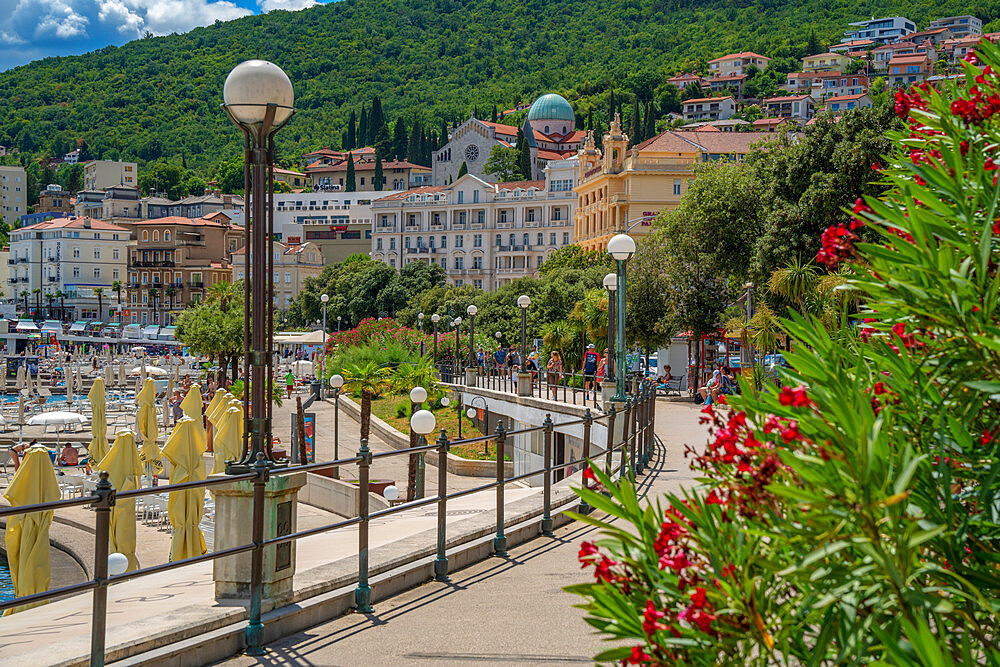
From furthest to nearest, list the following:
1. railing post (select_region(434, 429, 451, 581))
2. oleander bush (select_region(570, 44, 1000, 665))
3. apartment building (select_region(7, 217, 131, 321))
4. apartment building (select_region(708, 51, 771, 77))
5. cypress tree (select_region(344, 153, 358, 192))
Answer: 1. apartment building (select_region(708, 51, 771, 77))
2. cypress tree (select_region(344, 153, 358, 192))
3. apartment building (select_region(7, 217, 131, 321))
4. railing post (select_region(434, 429, 451, 581))
5. oleander bush (select_region(570, 44, 1000, 665))

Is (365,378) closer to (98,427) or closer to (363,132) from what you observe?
(98,427)

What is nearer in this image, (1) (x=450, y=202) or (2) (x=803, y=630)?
(2) (x=803, y=630)

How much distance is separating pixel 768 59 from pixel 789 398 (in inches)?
8074

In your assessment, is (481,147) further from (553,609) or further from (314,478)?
(553,609)

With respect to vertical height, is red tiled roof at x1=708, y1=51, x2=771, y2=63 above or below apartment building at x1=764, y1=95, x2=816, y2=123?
above

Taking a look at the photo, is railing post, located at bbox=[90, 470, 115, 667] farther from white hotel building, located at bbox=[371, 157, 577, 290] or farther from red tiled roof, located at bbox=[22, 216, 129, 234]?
red tiled roof, located at bbox=[22, 216, 129, 234]

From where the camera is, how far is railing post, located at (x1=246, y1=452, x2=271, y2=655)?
5.91m

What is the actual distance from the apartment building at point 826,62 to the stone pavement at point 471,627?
191 metres

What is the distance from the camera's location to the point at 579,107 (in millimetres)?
172750

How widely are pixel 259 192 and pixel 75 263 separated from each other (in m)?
136

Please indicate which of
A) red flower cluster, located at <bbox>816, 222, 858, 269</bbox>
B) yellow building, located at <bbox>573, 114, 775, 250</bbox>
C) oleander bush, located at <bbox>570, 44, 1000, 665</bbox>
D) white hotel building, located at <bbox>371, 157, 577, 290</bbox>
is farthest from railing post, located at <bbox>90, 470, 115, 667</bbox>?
white hotel building, located at <bbox>371, 157, 577, 290</bbox>

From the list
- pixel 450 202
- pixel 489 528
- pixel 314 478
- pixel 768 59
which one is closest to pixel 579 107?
pixel 768 59

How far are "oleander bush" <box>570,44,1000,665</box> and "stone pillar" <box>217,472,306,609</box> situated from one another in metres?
3.84

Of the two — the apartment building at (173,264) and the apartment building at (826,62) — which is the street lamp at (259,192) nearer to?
the apartment building at (173,264)
